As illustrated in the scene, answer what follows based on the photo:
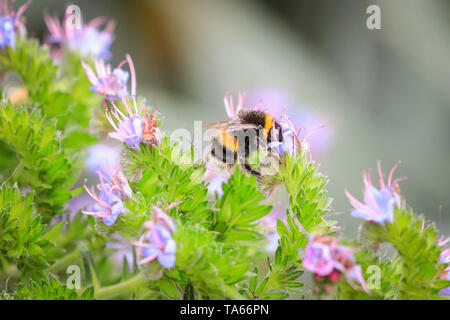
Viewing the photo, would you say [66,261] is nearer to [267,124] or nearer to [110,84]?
[110,84]

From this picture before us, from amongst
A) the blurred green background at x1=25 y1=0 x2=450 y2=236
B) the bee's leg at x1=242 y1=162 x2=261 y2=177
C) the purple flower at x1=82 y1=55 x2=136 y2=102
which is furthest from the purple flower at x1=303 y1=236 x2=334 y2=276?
the blurred green background at x1=25 y1=0 x2=450 y2=236

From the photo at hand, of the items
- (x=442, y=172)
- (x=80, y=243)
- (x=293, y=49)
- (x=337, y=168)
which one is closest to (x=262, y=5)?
(x=293, y=49)

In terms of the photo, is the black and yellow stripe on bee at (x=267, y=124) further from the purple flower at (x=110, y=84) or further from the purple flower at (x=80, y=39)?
the purple flower at (x=80, y=39)

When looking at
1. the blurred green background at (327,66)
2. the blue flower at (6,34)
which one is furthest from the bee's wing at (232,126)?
the blurred green background at (327,66)

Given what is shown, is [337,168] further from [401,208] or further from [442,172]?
[401,208]

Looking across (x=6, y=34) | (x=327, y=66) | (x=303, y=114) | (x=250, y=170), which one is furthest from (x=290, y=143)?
(x=327, y=66)
